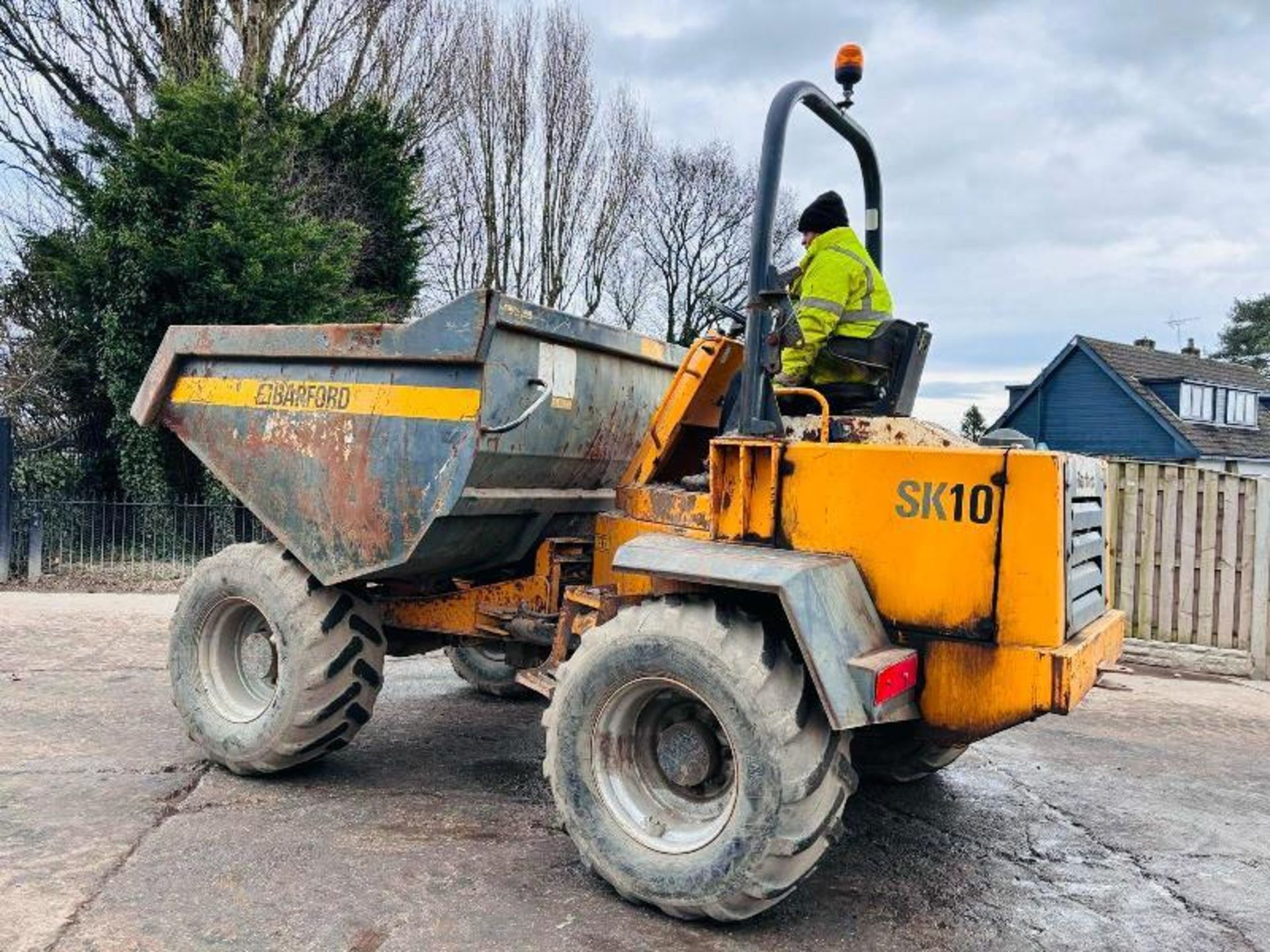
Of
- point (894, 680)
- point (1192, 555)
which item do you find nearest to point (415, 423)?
point (894, 680)

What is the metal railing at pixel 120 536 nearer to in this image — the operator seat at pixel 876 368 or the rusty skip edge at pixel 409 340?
the rusty skip edge at pixel 409 340

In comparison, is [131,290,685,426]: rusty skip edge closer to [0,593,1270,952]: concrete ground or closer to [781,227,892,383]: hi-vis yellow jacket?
[781,227,892,383]: hi-vis yellow jacket

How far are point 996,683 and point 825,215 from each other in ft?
6.30

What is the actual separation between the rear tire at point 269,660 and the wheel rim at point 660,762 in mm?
1500

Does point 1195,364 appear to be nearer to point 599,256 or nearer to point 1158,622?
point 599,256

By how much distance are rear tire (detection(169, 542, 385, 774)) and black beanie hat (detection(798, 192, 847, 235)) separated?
2.57m

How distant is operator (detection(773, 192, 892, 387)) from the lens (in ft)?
12.7

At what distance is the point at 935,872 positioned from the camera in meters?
3.91

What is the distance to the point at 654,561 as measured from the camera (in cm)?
359

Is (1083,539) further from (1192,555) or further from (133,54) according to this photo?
(133,54)

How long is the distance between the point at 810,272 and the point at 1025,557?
1.36m

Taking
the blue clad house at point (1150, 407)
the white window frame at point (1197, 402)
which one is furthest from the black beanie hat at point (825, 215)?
the white window frame at point (1197, 402)

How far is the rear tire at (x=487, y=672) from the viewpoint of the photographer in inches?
250

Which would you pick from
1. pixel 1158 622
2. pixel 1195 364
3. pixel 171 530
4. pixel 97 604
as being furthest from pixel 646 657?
pixel 1195 364
